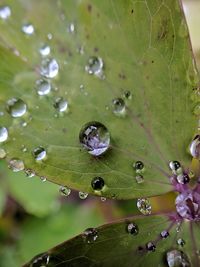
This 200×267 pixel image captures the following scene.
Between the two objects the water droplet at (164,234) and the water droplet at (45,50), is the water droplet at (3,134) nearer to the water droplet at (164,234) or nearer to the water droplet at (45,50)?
the water droplet at (45,50)

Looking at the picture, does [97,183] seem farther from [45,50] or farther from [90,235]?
[45,50]

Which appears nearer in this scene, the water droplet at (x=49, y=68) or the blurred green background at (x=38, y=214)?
the water droplet at (x=49, y=68)

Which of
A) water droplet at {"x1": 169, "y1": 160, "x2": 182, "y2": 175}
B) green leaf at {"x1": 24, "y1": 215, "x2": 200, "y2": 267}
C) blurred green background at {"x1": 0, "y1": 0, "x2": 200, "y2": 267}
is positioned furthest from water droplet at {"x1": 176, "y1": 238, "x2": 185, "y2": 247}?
blurred green background at {"x1": 0, "y1": 0, "x2": 200, "y2": 267}

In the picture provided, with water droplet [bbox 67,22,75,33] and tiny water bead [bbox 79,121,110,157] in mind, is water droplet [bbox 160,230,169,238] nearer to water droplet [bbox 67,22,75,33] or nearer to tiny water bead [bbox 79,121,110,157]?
tiny water bead [bbox 79,121,110,157]

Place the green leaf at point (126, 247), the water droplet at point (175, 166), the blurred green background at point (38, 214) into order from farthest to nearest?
the blurred green background at point (38, 214)
the water droplet at point (175, 166)
the green leaf at point (126, 247)

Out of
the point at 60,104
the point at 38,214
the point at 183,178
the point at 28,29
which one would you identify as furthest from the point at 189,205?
the point at 38,214

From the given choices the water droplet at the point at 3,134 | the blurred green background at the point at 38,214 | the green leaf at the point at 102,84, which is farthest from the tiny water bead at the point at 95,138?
the blurred green background at the point at 38,214

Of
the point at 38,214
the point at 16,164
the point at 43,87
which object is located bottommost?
the point at 16,164
